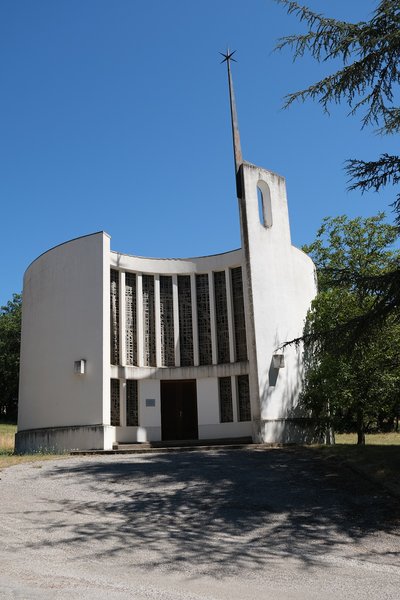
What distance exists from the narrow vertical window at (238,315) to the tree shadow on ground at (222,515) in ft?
21.0

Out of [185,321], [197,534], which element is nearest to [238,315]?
[185,321]

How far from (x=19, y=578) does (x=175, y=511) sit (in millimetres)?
2893

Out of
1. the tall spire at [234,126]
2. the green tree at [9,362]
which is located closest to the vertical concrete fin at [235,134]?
the tall spire at [234,126]

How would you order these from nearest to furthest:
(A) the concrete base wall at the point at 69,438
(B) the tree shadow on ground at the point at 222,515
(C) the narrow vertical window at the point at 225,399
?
(B) the tree shadow on ground at the point at 222,515 → (A) the concrete base wall at the point at 69,438 → (C) the narrow vertical window at the point at 225,399

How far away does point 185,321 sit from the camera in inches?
693

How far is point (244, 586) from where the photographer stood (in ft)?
15.4

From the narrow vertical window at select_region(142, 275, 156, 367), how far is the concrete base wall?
112 inches

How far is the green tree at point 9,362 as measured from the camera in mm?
39844

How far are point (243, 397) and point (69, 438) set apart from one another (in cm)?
523

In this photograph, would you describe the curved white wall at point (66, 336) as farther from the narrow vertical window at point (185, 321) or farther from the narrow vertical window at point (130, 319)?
the narrow vertical window at point (185, 321)

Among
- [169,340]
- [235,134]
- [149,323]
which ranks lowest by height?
[169,340]

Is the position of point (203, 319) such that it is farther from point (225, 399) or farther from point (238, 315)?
point (225, 399)

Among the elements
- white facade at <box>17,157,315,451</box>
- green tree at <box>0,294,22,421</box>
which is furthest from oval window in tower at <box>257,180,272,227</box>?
green tree at <box>0,294,22,421</box>

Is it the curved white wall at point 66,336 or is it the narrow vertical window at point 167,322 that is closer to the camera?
the curved white wall at point 66,336
